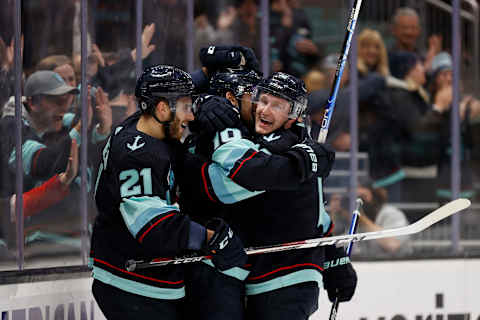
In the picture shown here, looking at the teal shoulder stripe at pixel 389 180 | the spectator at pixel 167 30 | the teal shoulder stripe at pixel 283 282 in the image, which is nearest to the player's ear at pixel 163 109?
the teal shoulder stripe at pixel 283 282

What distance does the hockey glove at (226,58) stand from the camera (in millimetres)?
2881

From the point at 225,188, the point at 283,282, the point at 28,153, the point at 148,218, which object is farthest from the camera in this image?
the point at 28,153

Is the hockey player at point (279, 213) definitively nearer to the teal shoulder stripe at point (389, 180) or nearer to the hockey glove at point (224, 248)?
the hockey glove at point (224, 248)

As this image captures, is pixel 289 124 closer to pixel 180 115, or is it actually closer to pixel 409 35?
pixel 180 115

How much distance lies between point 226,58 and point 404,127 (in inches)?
93.9

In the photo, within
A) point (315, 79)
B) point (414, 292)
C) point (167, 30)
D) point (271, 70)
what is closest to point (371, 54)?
point (315, 79)

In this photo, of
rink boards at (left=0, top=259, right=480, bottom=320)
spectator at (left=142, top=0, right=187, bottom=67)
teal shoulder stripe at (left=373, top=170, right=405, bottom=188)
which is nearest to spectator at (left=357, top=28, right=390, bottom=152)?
teal shoulder stripe at (left=373, top=170, right=405, bottom=188)

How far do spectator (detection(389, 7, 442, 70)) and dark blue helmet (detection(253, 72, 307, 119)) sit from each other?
245cm

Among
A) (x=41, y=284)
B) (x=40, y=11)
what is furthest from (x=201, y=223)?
(x=40, y=11)

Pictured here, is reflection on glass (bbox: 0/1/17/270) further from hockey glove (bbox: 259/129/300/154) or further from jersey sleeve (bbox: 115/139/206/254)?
hockey glove (bbox: 259/129/300/154)

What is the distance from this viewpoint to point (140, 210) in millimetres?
2346

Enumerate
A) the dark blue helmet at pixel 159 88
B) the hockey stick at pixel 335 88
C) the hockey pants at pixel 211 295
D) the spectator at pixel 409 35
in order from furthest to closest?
the spectator at pixel 409 35 → the hockey stick at pixel 335 88 → the hockey pants at pixel 211 295 → the dark blue helmet at pixel 159 88

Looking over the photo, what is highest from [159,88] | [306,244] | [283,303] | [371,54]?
[371,54]

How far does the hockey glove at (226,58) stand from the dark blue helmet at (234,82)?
8cm
